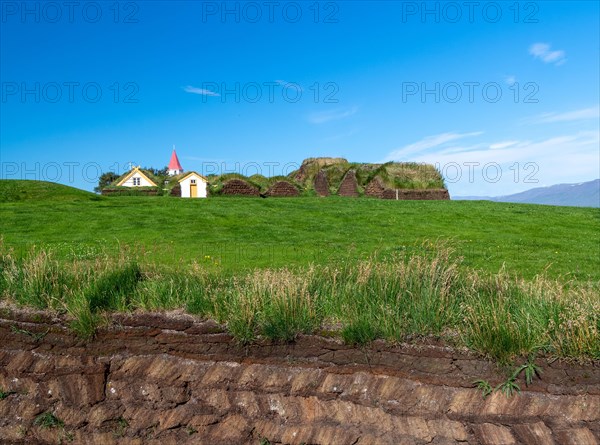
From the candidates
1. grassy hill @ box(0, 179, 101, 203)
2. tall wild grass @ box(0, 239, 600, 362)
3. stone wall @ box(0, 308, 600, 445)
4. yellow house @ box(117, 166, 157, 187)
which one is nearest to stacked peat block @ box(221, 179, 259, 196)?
grassy hill @ box(0, 179, 101, 203)

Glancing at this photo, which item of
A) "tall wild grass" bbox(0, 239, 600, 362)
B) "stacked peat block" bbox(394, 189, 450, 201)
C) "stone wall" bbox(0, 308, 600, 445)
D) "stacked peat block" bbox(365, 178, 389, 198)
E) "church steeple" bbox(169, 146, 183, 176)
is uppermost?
"church steeple" bbox(169, 146, 183, 176)

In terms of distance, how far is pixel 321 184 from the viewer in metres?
40.7

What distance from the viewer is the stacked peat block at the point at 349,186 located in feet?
125

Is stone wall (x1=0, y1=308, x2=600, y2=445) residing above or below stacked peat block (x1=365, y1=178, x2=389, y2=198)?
below

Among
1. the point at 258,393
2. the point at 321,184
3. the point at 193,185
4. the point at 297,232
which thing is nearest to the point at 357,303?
the point at 258,393

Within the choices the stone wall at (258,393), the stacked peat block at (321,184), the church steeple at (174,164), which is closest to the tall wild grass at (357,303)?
the stone wall at (258,393)

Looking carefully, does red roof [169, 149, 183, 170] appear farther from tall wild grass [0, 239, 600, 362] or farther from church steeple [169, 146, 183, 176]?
tall wild grass [0, 239, 600, 362]

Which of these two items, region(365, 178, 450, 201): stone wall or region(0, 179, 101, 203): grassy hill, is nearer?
region(0, 179, 101, 203): grassy hill

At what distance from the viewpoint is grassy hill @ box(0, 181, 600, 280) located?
1137cm

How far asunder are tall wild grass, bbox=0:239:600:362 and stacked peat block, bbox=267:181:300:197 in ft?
95.5

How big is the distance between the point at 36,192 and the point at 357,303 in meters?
27.6

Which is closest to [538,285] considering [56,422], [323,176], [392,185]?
[56,422]

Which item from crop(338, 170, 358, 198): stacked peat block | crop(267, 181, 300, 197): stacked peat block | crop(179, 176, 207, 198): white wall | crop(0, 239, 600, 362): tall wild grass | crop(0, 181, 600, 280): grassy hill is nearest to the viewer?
crop(0, 239, 600, 362): tall wild grass

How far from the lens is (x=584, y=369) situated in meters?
5.76
